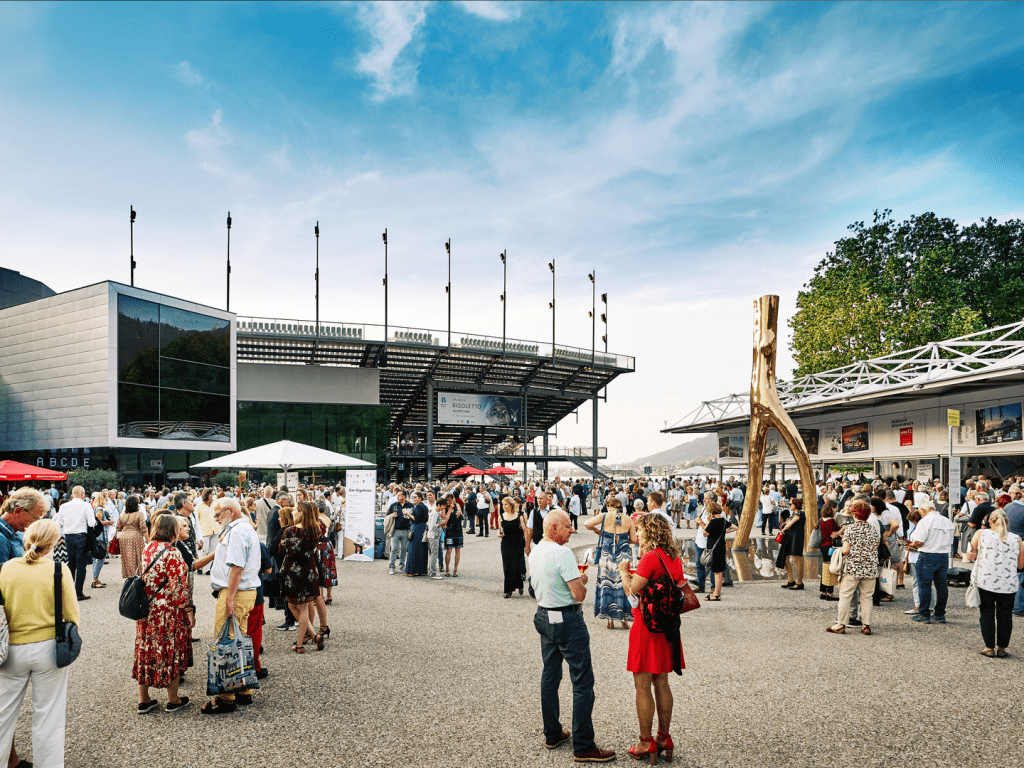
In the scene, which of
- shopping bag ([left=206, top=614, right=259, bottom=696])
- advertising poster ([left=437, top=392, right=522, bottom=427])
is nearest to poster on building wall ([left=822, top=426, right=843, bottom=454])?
advertising poster ([left=437, top=392, right=522, bottom=427])

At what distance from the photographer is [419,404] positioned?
178 ft

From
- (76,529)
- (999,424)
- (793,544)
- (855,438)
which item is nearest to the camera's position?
(76,529)

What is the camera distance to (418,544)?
40.3 ft

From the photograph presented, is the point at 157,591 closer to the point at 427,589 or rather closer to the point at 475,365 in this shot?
the point at 427,589

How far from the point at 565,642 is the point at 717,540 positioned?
6.22 meters

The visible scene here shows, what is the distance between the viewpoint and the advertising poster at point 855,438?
27.5 meters

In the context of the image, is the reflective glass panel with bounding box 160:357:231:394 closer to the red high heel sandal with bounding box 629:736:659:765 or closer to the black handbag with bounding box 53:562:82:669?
the black handbag with bounding box 53:562:82:669

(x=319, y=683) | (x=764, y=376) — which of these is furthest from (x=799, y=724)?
(x=764, y=376)

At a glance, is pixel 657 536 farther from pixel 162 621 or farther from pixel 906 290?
pixel 906 290

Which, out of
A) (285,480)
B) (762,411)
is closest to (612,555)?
(762,411)

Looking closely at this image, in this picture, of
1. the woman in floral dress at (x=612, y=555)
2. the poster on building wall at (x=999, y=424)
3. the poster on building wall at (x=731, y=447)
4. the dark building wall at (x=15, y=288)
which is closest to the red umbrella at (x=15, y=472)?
the woman in floral dress at (x=612, y=555)

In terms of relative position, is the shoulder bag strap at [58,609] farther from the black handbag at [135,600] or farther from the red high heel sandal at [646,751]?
the red high heel sandal at [646,751]

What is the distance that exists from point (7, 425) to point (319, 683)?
118ft

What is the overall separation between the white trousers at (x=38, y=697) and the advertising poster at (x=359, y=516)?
1004 centimetres
